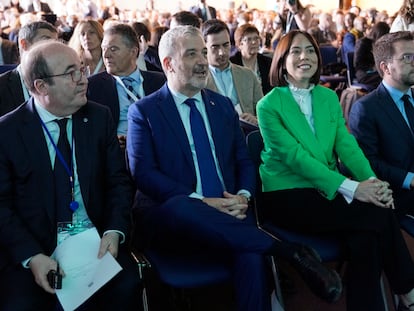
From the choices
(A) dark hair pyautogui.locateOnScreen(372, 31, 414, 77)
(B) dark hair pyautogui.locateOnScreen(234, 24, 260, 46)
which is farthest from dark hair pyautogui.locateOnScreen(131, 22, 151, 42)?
(A) dark hair pyautogui.locateOnScreen(372, 31, 414, 77)

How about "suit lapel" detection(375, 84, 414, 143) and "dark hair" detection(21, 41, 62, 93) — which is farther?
"suit lapel" detection(375, 84, 414, 143)

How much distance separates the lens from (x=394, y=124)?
2.63 m

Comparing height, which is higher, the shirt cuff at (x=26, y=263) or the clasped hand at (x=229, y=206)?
the clasped hand at (x=229, y=206)

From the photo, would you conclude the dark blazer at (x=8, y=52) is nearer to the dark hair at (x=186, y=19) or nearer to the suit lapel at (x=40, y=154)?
the dark hair at (x=186, y=19)

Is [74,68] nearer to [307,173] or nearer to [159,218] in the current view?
[159,218]

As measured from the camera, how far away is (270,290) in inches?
83.7

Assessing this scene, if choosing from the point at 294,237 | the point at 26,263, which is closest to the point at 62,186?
the point at 26,263

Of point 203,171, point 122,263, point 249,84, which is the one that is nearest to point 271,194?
point 203,171

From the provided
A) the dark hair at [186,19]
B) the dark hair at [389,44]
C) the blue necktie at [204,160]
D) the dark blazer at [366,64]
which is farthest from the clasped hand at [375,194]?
the dark blazer at [366,64]

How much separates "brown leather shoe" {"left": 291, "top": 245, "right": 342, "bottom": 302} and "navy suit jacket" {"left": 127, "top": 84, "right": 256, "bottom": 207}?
49 centimetres

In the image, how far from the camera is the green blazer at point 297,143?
2.47m

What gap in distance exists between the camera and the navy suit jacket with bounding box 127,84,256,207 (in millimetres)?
2291

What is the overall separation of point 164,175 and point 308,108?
2.80 ft

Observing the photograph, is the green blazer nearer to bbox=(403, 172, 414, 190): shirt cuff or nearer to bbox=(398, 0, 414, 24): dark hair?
bbox=(403, 172, 414, 190): shirt cuff
